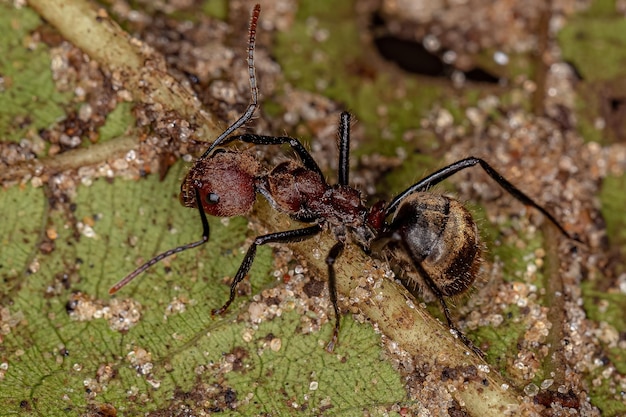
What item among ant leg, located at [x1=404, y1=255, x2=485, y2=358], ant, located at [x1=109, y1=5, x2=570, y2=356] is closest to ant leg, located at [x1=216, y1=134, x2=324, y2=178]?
ant, located at [x1=109, y1=5, x2=570, y2=356]

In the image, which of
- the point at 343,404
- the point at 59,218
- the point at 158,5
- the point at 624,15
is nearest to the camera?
the point at 343,404

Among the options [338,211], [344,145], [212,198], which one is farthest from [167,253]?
[344,145]

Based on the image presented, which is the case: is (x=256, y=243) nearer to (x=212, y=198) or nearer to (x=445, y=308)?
(x=212, y=198)

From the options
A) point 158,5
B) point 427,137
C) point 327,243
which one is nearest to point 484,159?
point 427,137

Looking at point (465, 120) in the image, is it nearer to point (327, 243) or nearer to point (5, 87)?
point (327, 243)

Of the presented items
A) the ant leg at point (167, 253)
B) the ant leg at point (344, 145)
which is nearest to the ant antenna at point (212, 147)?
the ant leg at point (167, 253)

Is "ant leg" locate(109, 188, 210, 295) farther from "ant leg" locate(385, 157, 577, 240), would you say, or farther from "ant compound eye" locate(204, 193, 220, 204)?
"ant leg" locate(385, 157, 577, 240)

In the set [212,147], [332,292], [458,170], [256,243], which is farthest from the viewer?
[458,170]
